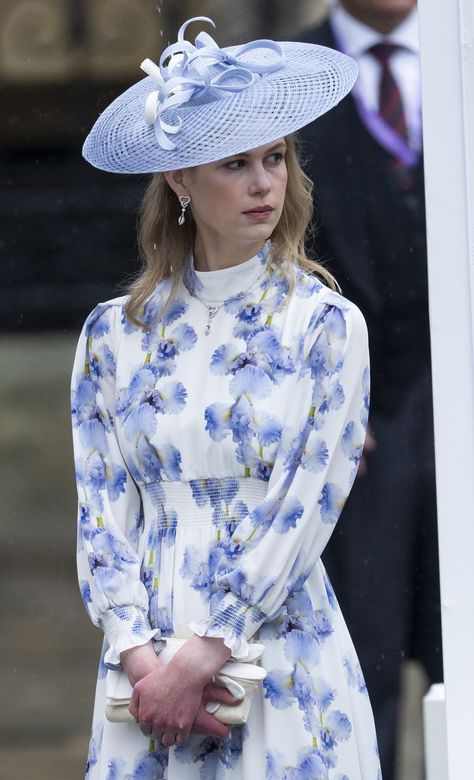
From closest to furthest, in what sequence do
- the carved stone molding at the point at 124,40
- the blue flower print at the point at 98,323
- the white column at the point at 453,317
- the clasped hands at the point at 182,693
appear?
1. the white column at the point at 453,317
2. the clasped hands at the point at 182,693
3. the blue flower print at the point at 98,323
4. the carved stone molding at the point at 124,40

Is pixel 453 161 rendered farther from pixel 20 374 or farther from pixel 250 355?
pixel 20 374

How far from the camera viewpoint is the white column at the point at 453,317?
178 cm

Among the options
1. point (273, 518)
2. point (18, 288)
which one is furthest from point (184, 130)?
point (18, 288)

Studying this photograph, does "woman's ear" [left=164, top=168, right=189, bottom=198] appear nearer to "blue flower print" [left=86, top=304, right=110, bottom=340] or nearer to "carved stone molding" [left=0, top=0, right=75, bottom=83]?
"blue flower print" [left=86, top=304, right=110, bottom=340]

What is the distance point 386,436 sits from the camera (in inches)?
145

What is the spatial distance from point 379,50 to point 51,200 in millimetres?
858

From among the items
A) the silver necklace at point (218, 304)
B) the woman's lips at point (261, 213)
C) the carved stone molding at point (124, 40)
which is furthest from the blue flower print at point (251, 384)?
the carved stone molding at point (124, 40)

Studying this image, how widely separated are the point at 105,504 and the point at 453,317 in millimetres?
720

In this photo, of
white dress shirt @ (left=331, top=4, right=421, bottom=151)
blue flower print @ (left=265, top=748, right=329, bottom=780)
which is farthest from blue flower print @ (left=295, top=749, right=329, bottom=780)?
white dress shirt @ (left=331, top=4, right=421, bottom=151)

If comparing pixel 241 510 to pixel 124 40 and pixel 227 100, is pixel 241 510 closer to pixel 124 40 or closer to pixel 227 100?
pixel 227 100

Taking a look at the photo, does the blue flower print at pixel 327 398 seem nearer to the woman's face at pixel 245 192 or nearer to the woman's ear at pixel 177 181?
the woman's face at pixel 245 192

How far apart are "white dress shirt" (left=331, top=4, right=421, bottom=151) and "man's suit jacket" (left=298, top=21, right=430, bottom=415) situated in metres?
0.04

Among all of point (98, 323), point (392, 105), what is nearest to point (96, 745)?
point (98, 323)

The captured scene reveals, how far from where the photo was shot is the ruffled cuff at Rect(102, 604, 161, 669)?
2.18m
